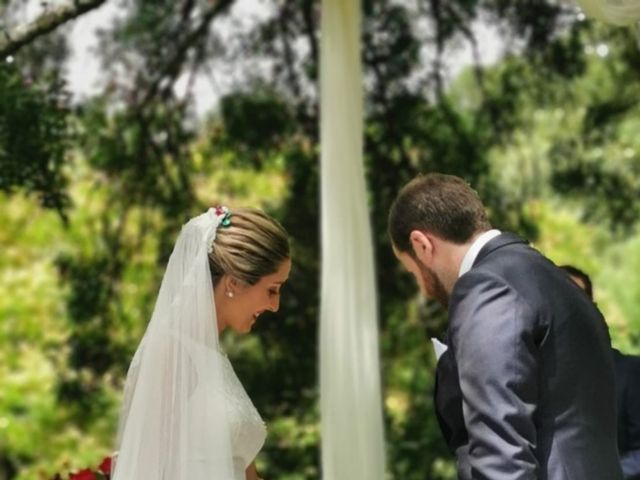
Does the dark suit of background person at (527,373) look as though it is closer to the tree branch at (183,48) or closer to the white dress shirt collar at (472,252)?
the white dress shirt collar at (472,252)

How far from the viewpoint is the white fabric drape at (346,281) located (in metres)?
4.33

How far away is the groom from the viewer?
1.77 meters

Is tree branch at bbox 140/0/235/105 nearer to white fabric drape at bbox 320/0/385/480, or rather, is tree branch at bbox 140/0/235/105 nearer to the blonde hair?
white fabric drape at bbox 320/0/385/480

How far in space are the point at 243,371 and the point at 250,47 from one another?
2.43m

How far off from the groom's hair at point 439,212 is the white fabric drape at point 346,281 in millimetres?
2420

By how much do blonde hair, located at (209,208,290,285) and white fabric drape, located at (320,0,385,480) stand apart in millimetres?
2069

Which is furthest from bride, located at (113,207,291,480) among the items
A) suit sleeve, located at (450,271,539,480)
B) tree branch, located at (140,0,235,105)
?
tree branch, located at (140,0,235,105)

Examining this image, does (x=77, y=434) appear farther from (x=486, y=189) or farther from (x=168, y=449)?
(x=168, y=449)

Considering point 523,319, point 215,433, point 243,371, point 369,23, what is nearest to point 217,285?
point 215,433

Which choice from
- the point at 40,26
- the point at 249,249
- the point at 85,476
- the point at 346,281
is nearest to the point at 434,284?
the point at 249,249

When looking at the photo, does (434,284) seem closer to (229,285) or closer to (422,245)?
(422,245)

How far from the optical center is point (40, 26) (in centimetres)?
472

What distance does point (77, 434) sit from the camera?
827cm

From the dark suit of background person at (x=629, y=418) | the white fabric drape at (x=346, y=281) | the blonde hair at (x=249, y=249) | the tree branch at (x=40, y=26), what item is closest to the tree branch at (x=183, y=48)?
the tree branch at (x=40, y=26)
